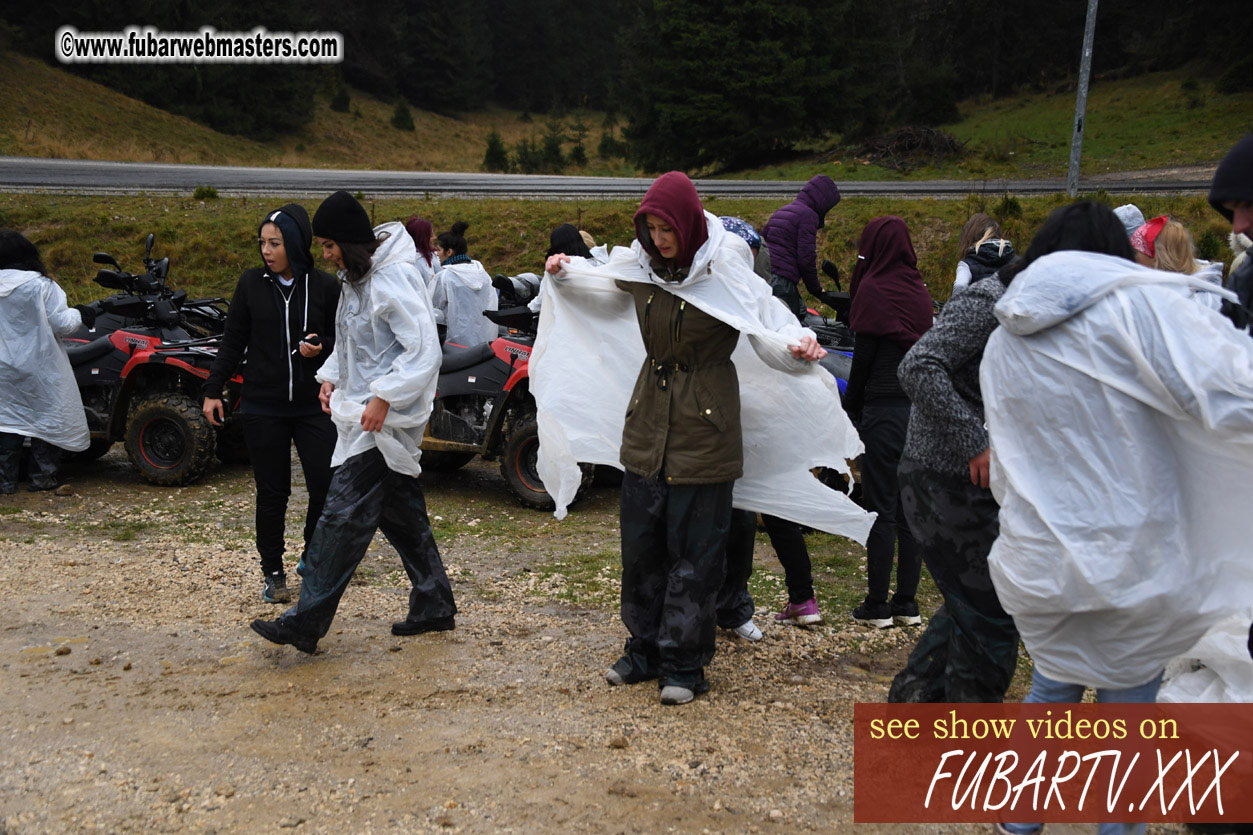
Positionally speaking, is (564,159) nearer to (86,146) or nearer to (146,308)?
(86,146)

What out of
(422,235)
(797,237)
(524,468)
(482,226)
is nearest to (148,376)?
(422,235)

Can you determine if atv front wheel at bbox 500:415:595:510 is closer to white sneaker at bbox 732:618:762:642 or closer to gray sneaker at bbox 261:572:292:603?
gray sneaker at bbox 261:572:292:603

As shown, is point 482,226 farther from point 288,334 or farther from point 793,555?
point 793,555

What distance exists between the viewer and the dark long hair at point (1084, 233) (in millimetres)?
2793

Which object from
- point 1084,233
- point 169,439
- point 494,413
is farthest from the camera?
point 169,439

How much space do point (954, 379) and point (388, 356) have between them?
8.02ft

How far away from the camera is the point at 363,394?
183 inches

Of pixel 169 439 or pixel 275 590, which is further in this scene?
pixel 169 439

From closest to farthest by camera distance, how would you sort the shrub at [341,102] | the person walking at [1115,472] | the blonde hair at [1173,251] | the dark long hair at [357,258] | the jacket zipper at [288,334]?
the person walking at [1115,472], the blonde hair at [1173,251], the dark long hair at [357,258], the jacket zipper at [288,334], the shrub at [341,102]

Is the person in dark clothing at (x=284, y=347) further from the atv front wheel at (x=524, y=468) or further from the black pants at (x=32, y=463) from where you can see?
the black pants at (x=32, y=463)

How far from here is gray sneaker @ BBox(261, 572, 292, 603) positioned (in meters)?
5.38

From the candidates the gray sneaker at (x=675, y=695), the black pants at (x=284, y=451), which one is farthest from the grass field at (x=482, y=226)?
the gray sneaker at (x=675, y=695)

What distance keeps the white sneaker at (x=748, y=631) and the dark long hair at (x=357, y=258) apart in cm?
228

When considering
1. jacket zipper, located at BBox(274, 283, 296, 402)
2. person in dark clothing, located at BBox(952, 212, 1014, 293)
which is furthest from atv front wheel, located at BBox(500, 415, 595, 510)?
person in dark clothing, located at BBox(952, 212, 1014, 293)
